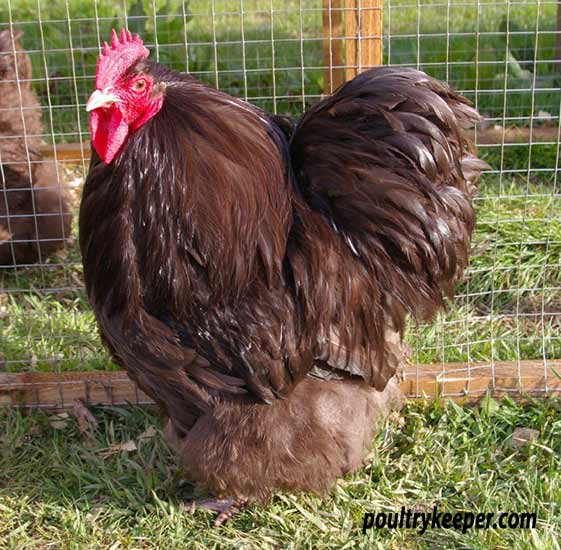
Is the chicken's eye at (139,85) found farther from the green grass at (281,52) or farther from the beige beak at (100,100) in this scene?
the green grass at (281,52)

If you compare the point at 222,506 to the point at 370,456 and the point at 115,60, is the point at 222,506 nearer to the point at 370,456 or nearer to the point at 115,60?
the point at 370,456

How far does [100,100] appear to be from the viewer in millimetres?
2285

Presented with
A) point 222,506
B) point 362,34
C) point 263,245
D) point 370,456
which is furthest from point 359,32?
point 222,506

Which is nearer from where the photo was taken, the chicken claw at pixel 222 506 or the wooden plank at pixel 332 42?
the chicken claw at pixel 222 506

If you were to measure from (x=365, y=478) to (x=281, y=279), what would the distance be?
109 centimetres

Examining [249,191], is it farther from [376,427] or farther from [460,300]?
[460,300]

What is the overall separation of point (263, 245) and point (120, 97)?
0.71 m

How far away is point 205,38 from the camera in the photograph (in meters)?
7.42

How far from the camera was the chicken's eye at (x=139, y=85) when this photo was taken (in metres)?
2.37

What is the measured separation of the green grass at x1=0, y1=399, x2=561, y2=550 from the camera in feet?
9.51

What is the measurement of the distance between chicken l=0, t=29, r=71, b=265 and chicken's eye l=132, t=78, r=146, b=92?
2.19m

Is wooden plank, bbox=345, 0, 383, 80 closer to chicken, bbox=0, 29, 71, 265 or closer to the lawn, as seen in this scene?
the lawn

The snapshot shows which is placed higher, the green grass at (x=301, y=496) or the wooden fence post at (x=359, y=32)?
the wooden fence post at (x=359, y=32)

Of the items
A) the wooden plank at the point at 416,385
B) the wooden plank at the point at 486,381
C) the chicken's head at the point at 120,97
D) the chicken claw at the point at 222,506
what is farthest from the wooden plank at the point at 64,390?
the chicken's head at the point at 120,97
